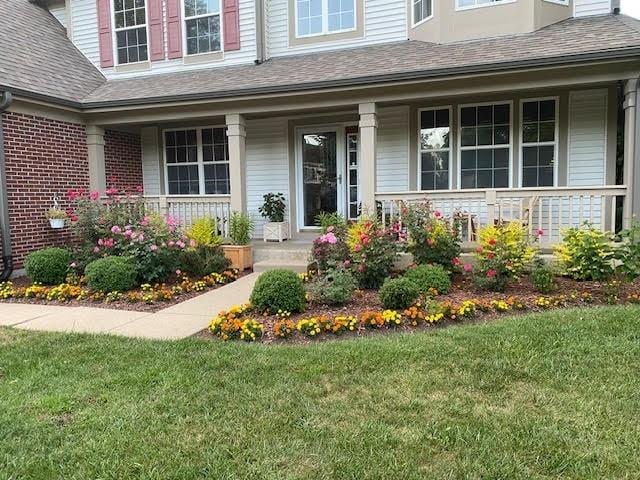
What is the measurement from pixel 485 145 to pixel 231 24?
569 centimetres

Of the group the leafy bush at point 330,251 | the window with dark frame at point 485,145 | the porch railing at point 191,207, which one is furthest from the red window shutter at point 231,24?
the leafy bush at point 330,251

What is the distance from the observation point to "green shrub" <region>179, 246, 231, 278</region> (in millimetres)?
7664

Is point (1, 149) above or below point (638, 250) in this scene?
above

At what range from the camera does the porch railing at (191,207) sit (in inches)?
353

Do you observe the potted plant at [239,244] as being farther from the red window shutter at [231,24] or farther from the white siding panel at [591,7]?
the white siding panel at [591,7]

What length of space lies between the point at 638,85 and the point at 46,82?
9.47 m

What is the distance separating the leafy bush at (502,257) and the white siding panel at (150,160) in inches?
309

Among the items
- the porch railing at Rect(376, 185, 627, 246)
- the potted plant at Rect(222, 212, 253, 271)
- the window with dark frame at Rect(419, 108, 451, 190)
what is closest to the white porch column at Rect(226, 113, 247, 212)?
the potted plant at Rect(222, 212, 253, 271)

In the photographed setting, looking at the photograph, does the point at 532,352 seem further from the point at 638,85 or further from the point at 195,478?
the point at 638,85

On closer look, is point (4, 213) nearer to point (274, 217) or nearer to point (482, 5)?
point (274, 217)

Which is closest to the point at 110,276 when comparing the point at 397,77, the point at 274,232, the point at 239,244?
the point at 239,244

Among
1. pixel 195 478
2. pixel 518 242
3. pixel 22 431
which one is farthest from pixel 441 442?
pixel 518 242

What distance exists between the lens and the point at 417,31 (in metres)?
9.45

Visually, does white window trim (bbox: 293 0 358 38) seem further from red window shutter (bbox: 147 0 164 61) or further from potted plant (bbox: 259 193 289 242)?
potted plant (bbox: 259 193 289 242)
